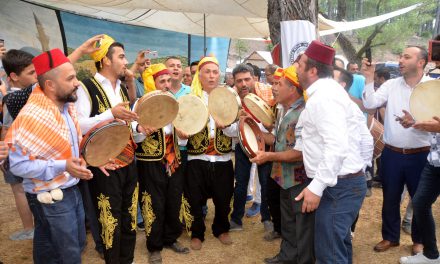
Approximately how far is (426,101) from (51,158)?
9.83ft

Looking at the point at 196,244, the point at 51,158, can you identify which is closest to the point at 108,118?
the point at 51,158

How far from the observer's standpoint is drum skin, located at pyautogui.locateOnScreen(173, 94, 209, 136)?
11.6 ft

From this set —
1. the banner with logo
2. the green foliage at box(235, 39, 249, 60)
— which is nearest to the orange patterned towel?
the banner with logo

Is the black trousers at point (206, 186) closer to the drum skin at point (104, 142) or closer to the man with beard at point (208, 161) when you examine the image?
the man with beard at point (208, 161)

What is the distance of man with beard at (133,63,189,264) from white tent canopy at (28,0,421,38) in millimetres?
3531

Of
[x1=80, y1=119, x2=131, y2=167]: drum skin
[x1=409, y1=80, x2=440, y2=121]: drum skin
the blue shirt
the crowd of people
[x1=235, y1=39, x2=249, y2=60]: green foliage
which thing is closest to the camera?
the blue shirt

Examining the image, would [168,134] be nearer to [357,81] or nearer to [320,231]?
[320,231]

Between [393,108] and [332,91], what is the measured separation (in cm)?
169

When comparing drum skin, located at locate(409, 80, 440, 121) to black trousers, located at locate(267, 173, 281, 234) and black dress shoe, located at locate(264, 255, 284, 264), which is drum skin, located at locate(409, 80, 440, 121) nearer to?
black trousers, located at locate(267, 173, 281, 234)

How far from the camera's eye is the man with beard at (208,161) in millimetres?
3789

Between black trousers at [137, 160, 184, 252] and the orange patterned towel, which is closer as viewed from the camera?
the orange patterned towel

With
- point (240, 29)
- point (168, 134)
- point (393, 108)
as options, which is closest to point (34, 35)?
point (240, 29)

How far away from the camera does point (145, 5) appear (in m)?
6.97

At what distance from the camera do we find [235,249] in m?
3.95
